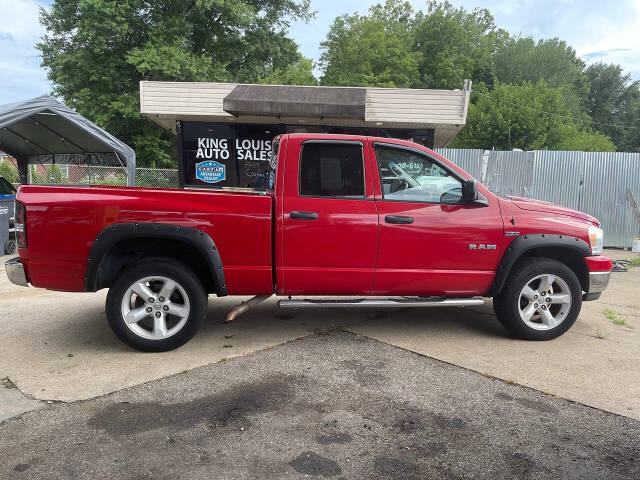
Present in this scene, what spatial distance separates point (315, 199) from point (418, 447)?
2323mm

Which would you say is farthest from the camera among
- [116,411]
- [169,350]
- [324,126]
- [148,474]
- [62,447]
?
[324,126]

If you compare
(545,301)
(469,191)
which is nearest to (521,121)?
(545,301)

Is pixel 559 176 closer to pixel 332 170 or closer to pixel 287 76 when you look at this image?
pixel 332 170

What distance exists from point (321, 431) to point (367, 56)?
37.5 metres

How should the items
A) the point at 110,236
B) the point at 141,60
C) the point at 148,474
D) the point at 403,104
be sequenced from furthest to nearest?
1. the point at 141,60
2. the point at 403,104
3. the point at 110,236
4. the point at 148,474

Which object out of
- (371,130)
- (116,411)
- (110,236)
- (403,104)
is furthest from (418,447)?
(371,130)

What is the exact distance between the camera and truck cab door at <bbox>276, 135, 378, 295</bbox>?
4.29 metres

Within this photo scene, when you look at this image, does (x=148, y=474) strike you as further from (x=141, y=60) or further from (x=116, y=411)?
(x=141, y=60)

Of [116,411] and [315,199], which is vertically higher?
[315,199]

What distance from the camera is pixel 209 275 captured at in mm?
4441

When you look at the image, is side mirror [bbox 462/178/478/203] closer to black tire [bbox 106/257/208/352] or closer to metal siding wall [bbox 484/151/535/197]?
black tire [bbox 106/257/208/352]

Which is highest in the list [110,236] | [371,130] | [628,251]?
[371,130]

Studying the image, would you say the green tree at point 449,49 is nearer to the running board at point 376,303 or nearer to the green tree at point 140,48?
the green tree at point 140,48

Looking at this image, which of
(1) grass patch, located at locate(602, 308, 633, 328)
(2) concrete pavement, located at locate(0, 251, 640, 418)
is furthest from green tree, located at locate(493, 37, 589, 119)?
(2) concrete pavement, located at locate(0, 251, 640, 418)
